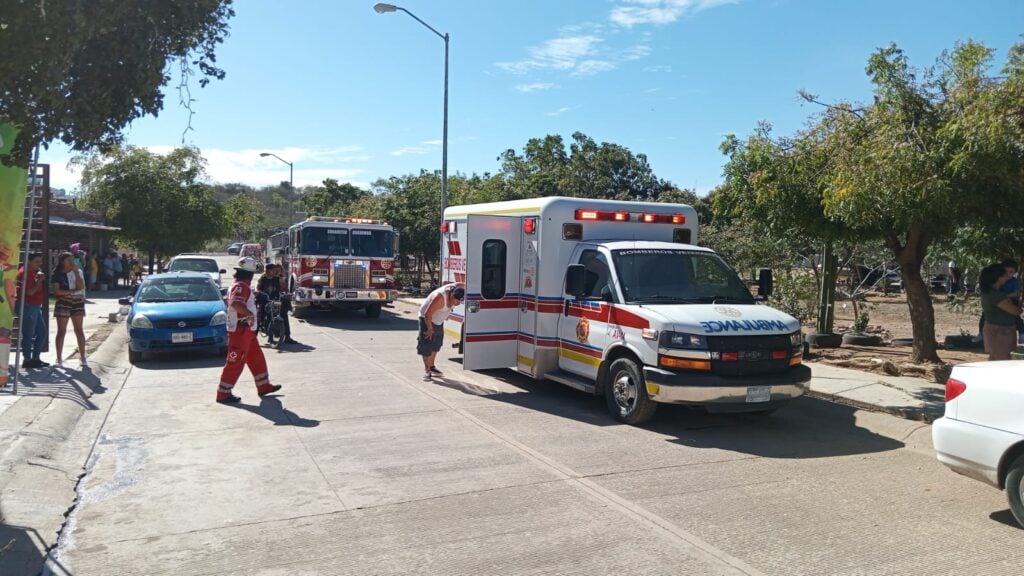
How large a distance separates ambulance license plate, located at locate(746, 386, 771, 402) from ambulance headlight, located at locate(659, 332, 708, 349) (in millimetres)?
659

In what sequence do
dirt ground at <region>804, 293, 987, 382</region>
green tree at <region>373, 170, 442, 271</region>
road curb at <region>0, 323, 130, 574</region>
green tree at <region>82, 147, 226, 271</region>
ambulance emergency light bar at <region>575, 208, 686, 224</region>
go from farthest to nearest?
green tree at <region>82, 147, 226, 271</region>, green tree at <region>373, 170, 442, 271</region>, dirt ground at <region>804, 293, 987, 382</region>, ambulance emergency light bar at <region>575, 208, 686, 224</region>, road curb at <region>0, 323, 130, 574</region>

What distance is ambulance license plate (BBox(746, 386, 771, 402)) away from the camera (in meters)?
7.86

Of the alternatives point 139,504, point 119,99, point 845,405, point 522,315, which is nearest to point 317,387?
point 522,315

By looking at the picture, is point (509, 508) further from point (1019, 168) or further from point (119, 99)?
point (1019, 168)

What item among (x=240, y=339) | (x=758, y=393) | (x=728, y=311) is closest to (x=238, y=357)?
(x=240, y=339)

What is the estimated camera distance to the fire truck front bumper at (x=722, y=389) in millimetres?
7746

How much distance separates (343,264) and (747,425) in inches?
517

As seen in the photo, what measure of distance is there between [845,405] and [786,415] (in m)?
0.86

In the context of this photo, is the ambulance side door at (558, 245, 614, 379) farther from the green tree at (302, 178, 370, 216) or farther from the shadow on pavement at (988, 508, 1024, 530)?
the green tree at (302, 178, 370, 216)

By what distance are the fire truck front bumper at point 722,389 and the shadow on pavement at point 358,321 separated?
10.2m

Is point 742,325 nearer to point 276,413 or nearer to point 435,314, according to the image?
point 435,314

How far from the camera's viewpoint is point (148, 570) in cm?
462

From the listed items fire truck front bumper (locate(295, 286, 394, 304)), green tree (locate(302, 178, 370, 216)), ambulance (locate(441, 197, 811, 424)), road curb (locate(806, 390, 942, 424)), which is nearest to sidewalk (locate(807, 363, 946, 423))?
road curb (locate(806, 390, 942, 424))

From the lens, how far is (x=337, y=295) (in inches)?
769
